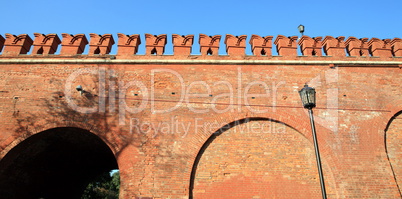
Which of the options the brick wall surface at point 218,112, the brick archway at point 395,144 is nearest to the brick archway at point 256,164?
the brick wall surface at point 218,112

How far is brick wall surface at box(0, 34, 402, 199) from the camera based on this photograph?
6090 mm

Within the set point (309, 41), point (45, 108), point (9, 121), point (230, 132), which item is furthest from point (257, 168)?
point (9, 121)

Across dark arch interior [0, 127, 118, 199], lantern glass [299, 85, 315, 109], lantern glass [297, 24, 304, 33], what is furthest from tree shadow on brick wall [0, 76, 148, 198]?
lantern glass [297, 24, 304, 33]

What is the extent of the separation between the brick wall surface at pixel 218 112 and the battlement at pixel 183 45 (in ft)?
0.12

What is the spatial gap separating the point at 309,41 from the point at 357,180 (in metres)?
4.14

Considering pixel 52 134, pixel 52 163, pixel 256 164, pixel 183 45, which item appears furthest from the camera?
pixel 52 163

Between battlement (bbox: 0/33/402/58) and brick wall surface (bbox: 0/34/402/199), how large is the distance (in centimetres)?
4

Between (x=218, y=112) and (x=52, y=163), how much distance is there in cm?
564

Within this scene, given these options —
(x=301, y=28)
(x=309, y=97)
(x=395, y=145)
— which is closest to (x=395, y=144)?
(x=395, y=145)

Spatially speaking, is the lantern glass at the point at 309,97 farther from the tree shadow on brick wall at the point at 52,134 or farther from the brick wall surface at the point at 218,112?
the tree shadow on brick wall at the point at 52,134

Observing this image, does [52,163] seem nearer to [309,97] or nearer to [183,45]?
[183,45]

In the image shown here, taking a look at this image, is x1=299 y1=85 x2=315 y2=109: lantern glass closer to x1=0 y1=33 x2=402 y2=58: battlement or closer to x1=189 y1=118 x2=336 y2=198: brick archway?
x1=189 y1=118 x2=336 y2=198: brick archway

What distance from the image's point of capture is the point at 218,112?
22.3ft

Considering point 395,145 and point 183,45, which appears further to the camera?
point 183,45
